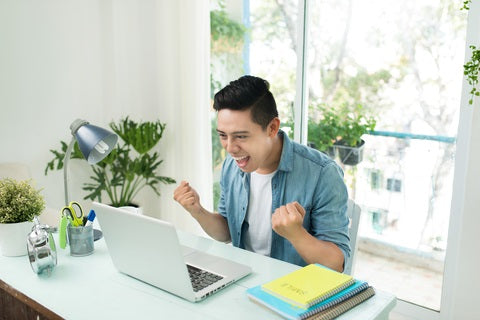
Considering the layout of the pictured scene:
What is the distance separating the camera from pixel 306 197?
5.33 ft

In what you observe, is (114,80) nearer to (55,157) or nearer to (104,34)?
(104,34)

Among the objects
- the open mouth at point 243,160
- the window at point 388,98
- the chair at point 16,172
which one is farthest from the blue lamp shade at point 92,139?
the window at point 388,98

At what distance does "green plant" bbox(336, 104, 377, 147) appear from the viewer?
2.84m

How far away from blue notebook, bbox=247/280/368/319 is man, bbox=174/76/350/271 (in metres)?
0.25

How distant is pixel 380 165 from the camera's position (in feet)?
9.37

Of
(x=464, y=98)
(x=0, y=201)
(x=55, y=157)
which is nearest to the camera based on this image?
(x=0, y=201)

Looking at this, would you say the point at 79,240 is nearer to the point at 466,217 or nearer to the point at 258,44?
the point at 466,217

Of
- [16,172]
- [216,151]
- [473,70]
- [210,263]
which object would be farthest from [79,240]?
[216,151]

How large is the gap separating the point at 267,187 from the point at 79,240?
0.67m

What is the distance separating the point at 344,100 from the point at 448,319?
133 cm

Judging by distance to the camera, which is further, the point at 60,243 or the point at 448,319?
the point at 448,319

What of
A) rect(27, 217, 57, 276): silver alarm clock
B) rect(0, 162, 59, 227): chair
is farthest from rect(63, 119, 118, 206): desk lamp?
rect(0, 162, 59, 227): chair

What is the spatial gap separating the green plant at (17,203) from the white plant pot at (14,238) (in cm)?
2

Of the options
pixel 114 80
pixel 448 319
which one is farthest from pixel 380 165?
pixel 114 80
